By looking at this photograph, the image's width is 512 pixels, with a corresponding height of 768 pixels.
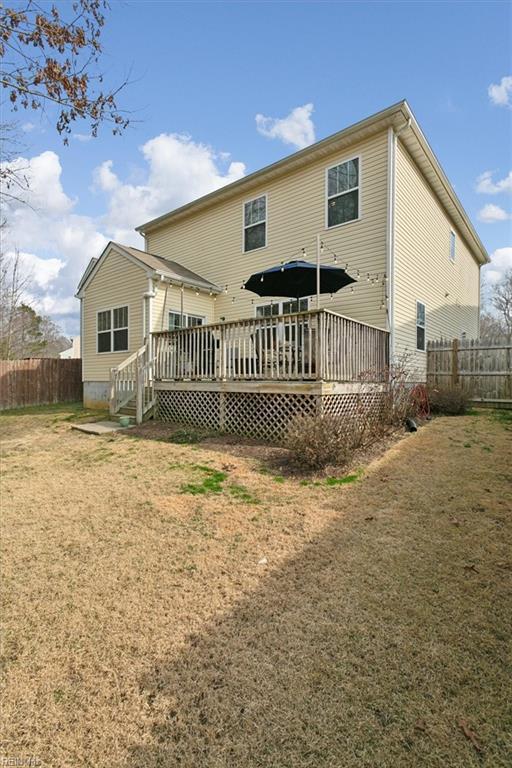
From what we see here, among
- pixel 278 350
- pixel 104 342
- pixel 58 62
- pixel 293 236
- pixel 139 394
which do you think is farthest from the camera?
pixel 104 342

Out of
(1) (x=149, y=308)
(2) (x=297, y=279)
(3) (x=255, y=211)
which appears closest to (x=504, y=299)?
(3) (x=255, y=211)

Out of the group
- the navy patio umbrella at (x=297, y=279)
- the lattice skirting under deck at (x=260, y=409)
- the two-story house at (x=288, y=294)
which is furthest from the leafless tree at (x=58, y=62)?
the lattice skirting under deck at (x=260, y=409)

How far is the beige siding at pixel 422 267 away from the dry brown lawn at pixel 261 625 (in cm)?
625

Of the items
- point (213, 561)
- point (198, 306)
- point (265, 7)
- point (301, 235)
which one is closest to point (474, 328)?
point (301, 235)

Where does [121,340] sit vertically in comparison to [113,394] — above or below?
above

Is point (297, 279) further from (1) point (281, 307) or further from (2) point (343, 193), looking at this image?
(2) point (343, 193)

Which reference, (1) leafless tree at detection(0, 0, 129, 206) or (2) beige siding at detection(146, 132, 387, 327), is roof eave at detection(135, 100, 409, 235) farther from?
(1) leafless tree at detection(0, 0, 129, 206)

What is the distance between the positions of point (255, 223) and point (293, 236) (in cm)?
162

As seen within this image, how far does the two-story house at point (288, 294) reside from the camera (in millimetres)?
7523

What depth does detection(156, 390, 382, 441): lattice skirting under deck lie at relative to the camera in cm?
693

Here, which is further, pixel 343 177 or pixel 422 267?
pixel 422 267

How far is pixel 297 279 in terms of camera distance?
26.6 ft

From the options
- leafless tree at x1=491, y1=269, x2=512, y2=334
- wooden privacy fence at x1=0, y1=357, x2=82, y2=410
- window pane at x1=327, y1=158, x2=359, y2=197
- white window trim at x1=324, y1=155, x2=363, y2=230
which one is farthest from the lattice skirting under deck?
leafless tree at x1=491, y1=269, x2=512, y2=334

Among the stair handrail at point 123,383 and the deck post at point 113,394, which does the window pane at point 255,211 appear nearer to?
the stair handrail at point 123,383
